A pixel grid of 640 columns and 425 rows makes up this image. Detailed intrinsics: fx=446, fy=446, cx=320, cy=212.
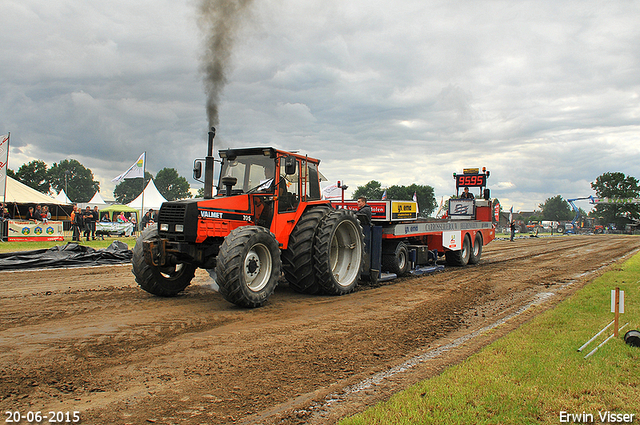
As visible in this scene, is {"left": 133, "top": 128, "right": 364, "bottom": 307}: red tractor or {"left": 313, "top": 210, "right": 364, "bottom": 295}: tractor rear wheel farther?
{"left": 313, "top": 210, "right": 364, "bottom": 295}: tractor rear wheel

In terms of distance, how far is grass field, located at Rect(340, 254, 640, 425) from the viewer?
3.43m

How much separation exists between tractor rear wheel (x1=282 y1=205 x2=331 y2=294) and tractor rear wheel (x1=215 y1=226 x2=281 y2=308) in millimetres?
925

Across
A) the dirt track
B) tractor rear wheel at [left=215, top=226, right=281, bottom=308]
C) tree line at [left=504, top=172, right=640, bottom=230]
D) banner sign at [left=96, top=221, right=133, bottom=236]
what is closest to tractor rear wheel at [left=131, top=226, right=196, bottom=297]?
the dirt track

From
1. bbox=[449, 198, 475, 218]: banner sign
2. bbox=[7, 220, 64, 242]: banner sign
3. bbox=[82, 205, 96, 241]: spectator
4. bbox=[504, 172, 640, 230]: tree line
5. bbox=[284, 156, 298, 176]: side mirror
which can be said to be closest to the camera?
bbox=[284, 156, 298, 176]: side mirror

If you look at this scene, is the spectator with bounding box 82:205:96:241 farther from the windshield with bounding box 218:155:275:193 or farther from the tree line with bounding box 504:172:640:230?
the tree line with bounding box 504:172:640:230

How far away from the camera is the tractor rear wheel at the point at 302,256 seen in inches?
328

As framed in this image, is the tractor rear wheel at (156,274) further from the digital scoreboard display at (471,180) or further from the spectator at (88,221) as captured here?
the spectator at (88,221)

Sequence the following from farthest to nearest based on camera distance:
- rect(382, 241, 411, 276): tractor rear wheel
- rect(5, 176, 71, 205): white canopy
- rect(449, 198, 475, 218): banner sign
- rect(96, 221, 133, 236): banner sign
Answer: rect(5, 176, 71, 205): white canopy < rect(96, 221, 133, 236): banner sign < rect(449, 198, 475, 218): banner sign < rect(382, 241, 411, 276): tractor rear wheel

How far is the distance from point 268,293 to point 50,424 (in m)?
4.25

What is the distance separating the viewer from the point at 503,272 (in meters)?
13.2

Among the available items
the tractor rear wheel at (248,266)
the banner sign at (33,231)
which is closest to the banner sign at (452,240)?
the tractor rear wheel at (248,266)

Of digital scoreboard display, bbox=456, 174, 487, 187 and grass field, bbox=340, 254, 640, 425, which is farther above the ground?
digital scoreboard display, bbox=456, 174, 487, 187

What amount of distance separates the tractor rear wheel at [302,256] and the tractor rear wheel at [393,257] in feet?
12.1

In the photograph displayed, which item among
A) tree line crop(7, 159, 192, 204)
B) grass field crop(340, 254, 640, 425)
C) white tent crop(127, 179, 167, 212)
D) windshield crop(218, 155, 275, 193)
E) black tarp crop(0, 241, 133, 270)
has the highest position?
tree line crop(7, 159, 192, 204)
